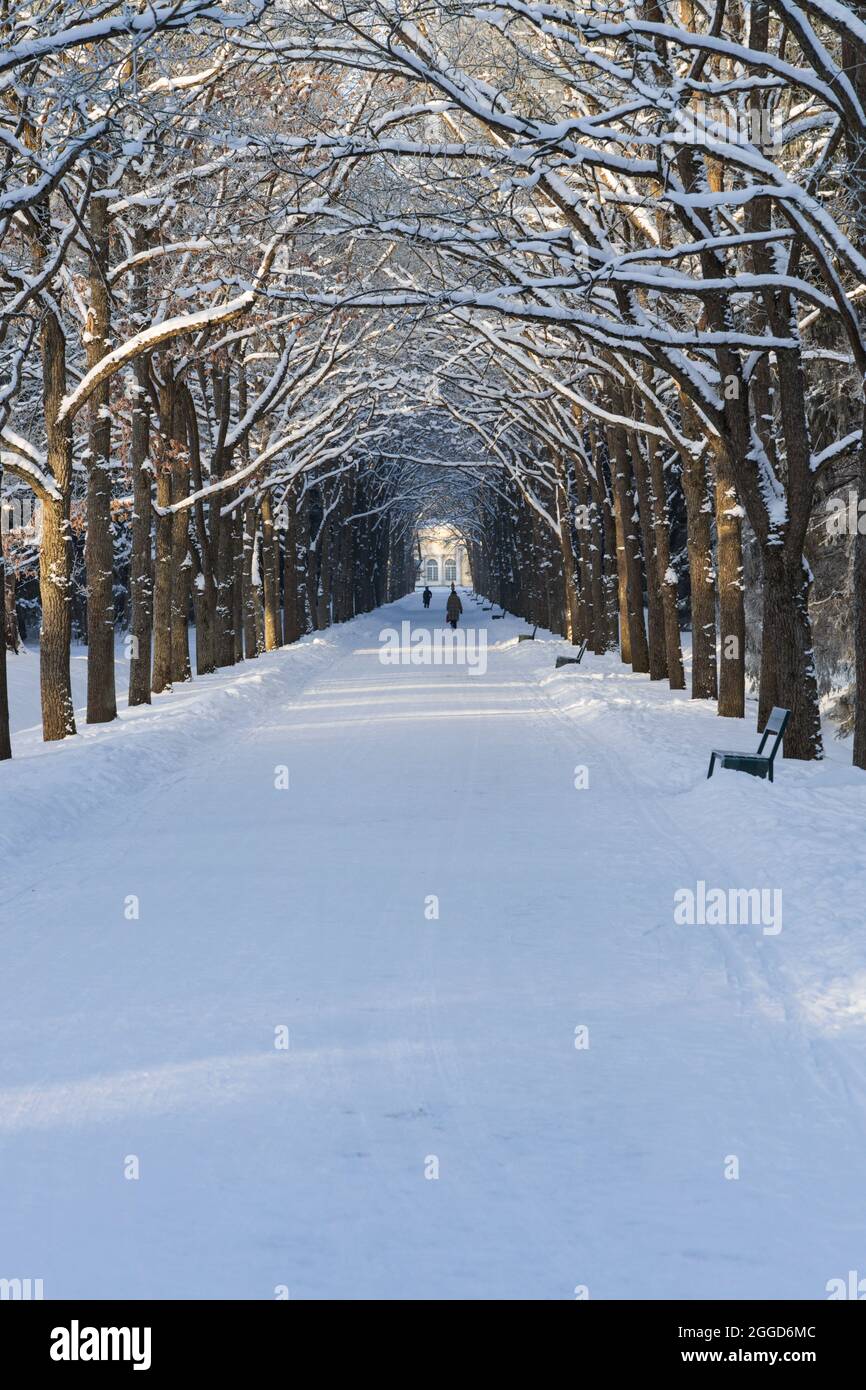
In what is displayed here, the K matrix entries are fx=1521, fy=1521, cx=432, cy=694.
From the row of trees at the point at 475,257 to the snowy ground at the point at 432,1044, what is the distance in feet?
15.8

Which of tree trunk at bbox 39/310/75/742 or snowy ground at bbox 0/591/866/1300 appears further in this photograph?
tree trunk at bbox 39/310/75/742

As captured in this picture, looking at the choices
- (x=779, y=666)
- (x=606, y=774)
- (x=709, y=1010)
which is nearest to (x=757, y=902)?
(x=709, y=1010)

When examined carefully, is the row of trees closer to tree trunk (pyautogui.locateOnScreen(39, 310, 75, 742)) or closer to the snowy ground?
tree trunk (pyautogui.locateOnScreen(39, 310, 75, 742))

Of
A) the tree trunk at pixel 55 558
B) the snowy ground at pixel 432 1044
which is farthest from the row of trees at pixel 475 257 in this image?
the snowy ground at pixel 432 1044

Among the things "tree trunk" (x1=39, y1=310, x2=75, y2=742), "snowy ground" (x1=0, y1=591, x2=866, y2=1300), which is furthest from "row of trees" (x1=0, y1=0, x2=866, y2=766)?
"snowy ground" (x1=0, y1=591, x2=866, y2=1300)

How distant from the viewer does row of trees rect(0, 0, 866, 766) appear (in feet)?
42.2

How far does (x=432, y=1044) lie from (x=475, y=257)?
449 inches

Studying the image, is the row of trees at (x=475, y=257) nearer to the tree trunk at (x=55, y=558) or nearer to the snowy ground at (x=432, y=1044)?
the tree trunk at (x=55, y=558)

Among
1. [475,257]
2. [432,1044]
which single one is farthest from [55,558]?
[432,1044]

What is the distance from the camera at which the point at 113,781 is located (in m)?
15.2

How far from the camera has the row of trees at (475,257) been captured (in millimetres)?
12875

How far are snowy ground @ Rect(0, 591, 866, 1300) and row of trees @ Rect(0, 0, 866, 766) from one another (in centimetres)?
480
